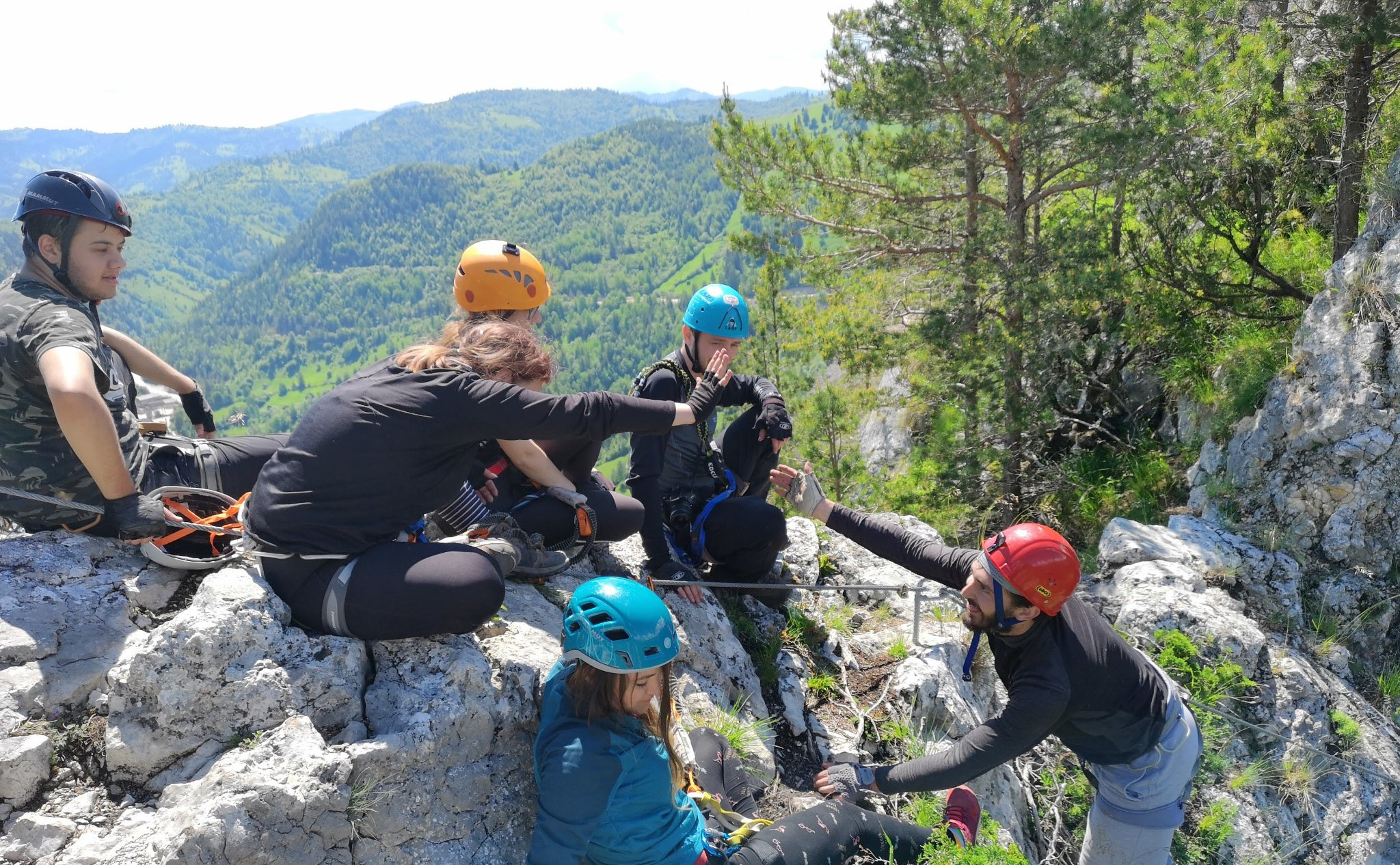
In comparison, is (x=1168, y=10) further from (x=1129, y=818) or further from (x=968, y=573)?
(x=1129, y=818)

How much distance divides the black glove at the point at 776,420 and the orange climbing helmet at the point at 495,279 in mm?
1933

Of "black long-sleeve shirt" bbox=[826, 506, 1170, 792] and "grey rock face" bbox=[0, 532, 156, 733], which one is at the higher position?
"grey rock face" bbox=[0, 532, 156, 733]

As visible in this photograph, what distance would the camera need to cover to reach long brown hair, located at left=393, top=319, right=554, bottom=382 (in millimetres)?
3703

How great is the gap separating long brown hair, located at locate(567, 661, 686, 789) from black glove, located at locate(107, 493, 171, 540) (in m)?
2.29

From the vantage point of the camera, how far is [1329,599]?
7223mm

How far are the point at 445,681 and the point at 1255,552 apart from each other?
300 inches

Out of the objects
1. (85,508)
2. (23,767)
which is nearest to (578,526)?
(85,508)

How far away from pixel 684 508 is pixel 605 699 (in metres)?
2.62

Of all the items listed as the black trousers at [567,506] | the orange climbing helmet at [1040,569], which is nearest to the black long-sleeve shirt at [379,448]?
the black trousers at [567,506]

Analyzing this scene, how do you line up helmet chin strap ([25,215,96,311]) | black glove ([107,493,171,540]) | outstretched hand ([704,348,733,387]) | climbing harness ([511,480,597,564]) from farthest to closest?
outstretched hand ([704,348,733,387])
climbing harness ([511,480,597,564])
helmet chin strap ([25,215,96,311])
black glove ([107,493,171,540])

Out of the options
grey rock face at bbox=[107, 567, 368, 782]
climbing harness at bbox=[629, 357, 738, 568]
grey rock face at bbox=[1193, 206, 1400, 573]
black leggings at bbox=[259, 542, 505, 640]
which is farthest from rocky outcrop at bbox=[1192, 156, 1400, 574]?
grey rock face at bbox=[107, 567, 368, 782]

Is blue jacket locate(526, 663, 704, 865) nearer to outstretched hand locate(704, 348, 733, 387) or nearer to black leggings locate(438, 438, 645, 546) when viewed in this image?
black leggings locate(438, 438, 645, 546)

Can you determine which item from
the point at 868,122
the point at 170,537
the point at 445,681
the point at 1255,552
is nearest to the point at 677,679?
the point at 445,681

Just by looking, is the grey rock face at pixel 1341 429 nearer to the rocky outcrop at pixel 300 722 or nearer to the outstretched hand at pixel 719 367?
the rocky outcrop at pixel 300 722
